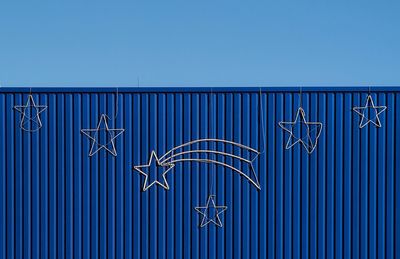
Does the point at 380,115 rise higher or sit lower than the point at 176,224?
higher

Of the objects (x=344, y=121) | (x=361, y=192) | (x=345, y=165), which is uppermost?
(x=344, y=121)

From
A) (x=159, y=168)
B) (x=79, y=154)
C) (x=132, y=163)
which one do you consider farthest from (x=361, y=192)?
(x=79, y=154)

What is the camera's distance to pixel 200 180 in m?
6.32

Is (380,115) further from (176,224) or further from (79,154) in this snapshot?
(79,154)

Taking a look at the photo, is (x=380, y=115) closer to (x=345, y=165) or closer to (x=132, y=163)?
(x=345, y=165)

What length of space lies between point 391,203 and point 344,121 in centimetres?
134

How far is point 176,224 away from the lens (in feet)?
20.8

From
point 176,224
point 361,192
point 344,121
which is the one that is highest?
point 344,121

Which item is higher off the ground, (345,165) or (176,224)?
(345,165)

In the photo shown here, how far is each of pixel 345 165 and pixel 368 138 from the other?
1.63 ft

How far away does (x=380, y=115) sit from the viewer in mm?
6305

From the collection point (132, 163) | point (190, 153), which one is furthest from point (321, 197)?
point (132, 163)

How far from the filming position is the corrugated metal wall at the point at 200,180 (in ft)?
20.7

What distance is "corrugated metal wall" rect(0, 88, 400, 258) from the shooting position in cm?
630
